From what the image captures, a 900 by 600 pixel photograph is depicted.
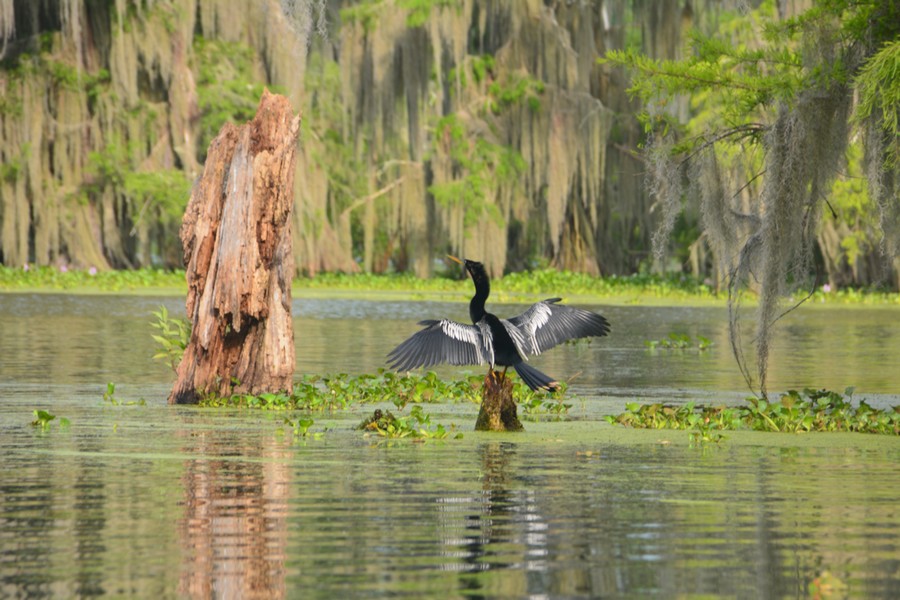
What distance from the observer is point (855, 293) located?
136 feet

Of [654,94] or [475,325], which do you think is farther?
[654,94]

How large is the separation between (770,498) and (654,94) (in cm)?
602

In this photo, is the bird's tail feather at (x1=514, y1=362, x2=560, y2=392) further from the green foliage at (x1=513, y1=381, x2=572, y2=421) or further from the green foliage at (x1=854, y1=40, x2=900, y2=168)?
the green foliage at (x1=854, y1=40, x2=900, y2=168)

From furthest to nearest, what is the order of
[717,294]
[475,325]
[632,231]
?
[632,231], [717,294], [475,325]

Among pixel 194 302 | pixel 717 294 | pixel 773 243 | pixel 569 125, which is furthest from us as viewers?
pixel 569 125

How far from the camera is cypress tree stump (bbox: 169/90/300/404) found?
52.2 feet

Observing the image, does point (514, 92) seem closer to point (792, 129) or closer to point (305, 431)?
A: point (792, 129)

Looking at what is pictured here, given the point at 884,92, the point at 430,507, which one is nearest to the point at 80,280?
the point at 884,92

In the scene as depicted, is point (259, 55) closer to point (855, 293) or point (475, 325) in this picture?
point (855, 293)

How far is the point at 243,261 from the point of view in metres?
15.9

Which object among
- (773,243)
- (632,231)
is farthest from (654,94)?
(632,231)

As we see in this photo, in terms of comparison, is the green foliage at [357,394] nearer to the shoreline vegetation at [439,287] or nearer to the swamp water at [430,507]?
the swamp water at [430,507]

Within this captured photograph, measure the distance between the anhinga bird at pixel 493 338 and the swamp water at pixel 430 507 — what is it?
56cm

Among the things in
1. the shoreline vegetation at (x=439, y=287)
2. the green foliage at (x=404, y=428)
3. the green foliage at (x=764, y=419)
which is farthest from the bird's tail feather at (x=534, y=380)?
the shoreline vegetation at (x=439, y=287)
